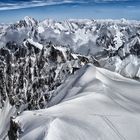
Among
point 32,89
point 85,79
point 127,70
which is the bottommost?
point 32,89

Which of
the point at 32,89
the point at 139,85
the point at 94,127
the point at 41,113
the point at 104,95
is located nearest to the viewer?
the point at 94,127

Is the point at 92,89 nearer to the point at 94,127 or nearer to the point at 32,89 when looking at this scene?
the point at 94,127

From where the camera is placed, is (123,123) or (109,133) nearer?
(109,133)

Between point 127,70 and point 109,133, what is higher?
point 109,133

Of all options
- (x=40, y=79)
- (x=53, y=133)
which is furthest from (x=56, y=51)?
(x=53, y=133)

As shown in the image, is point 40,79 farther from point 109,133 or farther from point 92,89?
point 109,133

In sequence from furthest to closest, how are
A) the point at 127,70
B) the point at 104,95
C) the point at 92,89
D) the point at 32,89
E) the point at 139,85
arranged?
the point at 32,89
the point at 127,70
the point at 139,85
the point at 92,89
the point at 104,95

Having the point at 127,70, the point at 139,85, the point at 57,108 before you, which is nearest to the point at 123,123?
the point at 57,108

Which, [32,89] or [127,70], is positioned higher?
[127,70]

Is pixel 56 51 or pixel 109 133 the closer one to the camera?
pixel 109 133
